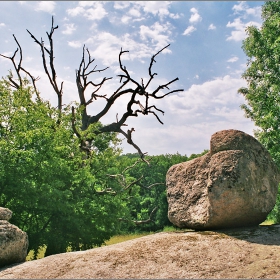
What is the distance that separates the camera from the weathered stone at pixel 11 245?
9688 millimetres

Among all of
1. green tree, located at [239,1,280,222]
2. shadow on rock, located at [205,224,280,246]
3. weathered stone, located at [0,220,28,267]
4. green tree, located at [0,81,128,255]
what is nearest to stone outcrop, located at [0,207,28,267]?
weathered stone, located at [0,220,28,267]

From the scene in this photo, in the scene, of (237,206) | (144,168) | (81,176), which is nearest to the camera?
(237,206)

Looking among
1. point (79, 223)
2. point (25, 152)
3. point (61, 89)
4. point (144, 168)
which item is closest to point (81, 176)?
point (79, 223)

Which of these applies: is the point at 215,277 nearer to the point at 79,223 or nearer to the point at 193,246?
the point at 193,246

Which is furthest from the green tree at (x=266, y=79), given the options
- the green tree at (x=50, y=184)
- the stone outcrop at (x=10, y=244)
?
the stone outcrop at (x=10, y=244)

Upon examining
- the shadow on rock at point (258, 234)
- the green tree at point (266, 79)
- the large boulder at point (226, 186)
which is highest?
the green tree at point (266, 79)

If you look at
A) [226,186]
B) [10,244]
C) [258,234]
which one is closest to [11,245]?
[10,244]

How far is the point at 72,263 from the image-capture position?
8.41m

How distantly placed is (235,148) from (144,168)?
21.5 meters

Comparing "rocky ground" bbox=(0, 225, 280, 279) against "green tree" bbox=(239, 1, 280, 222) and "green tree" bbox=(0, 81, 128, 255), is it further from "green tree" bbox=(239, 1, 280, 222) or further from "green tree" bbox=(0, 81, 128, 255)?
"green tree" bbox=(239, 1, 280, 222)

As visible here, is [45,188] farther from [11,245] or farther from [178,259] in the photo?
[178,259]

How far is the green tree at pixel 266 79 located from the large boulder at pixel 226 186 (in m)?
9.80

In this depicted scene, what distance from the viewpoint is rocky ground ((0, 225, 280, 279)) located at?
7.31 metres

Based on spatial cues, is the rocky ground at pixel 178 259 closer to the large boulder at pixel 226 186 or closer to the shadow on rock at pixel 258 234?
the shadow on rock at pixel 258 234
